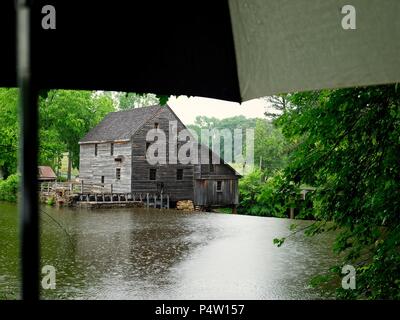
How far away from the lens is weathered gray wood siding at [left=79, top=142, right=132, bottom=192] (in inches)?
1454

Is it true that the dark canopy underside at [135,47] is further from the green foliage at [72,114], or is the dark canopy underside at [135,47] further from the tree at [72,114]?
the tree at [72,114]

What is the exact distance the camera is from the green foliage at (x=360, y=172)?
13.5 ft

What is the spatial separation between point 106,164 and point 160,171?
4520 mm

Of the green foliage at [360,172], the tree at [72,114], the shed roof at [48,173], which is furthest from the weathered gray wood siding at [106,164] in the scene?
the green foliage at [360,172]

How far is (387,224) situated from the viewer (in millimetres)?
4125

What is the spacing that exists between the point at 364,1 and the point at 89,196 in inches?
1414

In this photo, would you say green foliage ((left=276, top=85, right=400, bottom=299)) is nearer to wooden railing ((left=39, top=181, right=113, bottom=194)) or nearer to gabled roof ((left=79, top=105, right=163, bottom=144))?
gabled roof ((left=79, top=105, right=163, bottom=144))

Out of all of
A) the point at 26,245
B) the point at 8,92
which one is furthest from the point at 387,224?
→ the point at 8,92

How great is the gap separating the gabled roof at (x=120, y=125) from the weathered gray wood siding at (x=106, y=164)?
56cm

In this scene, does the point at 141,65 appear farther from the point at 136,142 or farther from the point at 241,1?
the point at 136,142

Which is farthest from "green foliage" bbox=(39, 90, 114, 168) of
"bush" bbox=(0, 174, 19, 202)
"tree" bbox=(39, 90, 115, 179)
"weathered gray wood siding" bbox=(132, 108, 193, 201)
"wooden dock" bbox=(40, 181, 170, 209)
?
"weathered gray wood siding" bbox=(132, 108, 193, 201)

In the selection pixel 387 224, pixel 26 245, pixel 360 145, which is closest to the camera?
pixel 26 245

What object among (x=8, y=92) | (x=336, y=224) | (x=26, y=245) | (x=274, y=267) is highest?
(x=8, y=92)

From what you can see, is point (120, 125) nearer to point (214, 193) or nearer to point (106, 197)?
point (106, 197)
